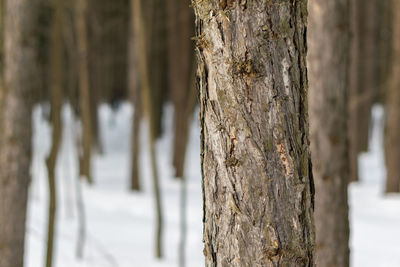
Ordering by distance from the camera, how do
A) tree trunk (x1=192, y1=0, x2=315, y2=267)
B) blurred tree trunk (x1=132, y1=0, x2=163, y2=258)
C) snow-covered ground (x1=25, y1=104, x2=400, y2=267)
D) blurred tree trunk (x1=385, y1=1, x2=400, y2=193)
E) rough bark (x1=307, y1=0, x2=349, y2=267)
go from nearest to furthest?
tree trunk (x1=192, y1=0, x2=315, y2=267)
rough bark (x1=307, y1=0, x2=349, y2=267)
snow-covered ground (x1=25, y1=104, x2=400, y2=267)
blurred tree trunk (x1=132, y1=0, x2=163, y2=258)
blurred tree trunk (x1=385, y1=1, x2=400, y2=193)

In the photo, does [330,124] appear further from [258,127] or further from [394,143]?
[394,143]

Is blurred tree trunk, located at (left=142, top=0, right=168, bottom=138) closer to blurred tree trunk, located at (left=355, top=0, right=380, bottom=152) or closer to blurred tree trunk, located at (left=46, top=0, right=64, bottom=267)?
blurred tree trunk, located at (left=355, top=0, right=380, bottom=152)

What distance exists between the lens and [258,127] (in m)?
1.48

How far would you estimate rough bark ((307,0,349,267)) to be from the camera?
3730mm

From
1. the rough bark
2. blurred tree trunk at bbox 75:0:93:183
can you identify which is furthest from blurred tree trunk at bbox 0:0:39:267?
blurred tree trunk at bbox 75:0:93:183

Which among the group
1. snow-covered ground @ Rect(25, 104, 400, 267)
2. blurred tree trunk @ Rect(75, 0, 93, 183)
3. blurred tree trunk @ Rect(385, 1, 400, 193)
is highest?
blurred tree trunk @ Rect(75, 0, 93, 183)

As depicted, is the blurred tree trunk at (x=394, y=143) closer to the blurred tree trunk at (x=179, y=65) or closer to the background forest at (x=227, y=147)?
the background forest at (x=227, y=147)

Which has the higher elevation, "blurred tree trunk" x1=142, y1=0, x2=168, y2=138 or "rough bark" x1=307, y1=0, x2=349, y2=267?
"blurred tree trunk" x1=142, y1=0, x2=168, y2=138

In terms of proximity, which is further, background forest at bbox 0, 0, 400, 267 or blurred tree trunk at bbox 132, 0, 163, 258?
blurred tree trunk at bbox 132, 0, 163, 258

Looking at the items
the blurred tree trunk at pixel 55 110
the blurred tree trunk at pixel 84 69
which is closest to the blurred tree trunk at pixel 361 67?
the blurred tree trunk at pixel 84 69

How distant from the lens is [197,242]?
743 cm

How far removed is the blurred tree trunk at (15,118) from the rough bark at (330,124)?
1927 mm

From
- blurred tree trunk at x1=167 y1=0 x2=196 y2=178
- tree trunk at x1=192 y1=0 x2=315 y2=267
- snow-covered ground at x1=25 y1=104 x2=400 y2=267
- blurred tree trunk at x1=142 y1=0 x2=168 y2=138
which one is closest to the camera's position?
tree trunk at x1=192 y1=0 x2=315 y2=267

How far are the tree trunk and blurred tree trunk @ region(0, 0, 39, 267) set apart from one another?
7.82 ft
